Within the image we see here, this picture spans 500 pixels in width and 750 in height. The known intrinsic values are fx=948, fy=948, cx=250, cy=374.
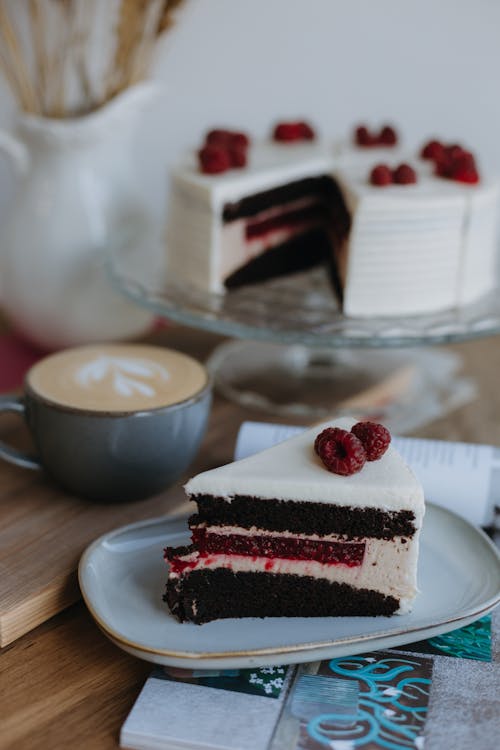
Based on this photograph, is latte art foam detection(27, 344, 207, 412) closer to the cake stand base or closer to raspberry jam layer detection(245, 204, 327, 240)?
the cake stand base

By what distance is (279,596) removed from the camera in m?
1.01

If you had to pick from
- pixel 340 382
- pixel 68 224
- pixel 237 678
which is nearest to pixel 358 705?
pixel 237 678

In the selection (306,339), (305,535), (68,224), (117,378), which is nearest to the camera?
(305,535)

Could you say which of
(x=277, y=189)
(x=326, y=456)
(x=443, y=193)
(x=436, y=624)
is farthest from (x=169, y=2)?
(x=436, y=624)

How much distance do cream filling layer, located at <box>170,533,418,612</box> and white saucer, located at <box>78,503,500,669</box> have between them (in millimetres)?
35

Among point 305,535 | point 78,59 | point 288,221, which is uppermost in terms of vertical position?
point 78,59

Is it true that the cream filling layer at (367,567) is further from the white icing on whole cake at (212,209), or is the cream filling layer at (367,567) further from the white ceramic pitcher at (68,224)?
the white ceramic pitcher at (68,224)

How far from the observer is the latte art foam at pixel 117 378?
1144 millimetres

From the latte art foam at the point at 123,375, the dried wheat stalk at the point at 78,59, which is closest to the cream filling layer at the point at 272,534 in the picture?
the latte art foam at the point at 123,375

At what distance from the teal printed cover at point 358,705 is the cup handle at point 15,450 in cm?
47

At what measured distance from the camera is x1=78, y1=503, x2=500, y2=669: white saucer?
91cm

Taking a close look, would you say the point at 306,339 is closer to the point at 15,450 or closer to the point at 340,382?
the point at 340,382

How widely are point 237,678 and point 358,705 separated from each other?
0.39 ft

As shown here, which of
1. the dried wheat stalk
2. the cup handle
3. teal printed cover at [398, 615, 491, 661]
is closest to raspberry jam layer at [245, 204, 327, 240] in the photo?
the dried wheat stalk
